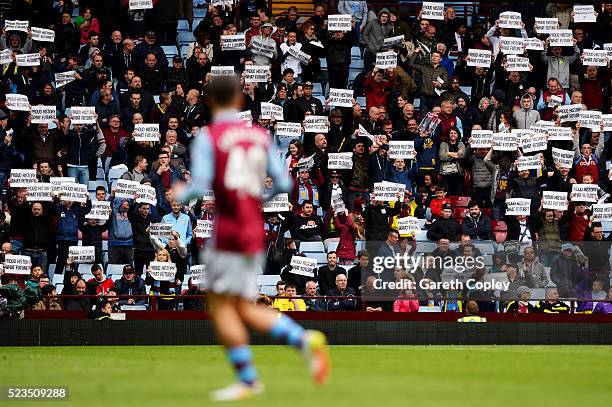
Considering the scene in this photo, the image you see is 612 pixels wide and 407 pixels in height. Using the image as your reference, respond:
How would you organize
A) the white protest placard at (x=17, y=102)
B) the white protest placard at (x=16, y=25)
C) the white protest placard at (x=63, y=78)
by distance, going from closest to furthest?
the white protest placard at (x=17, y=102) → the white protest placard at (x=63, y=78) → the white protest placard at (x=16, y=25)

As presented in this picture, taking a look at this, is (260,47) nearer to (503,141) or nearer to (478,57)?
(478,57)

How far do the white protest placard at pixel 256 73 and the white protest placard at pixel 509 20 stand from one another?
591 cm

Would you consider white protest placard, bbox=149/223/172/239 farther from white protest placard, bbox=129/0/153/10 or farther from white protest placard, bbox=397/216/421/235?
white protest placard, bbox=129/0/153/10

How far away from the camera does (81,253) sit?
23484mm

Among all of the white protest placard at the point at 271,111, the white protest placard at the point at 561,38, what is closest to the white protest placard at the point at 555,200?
the white protest placard at the point at 561,38

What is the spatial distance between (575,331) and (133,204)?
8985mm

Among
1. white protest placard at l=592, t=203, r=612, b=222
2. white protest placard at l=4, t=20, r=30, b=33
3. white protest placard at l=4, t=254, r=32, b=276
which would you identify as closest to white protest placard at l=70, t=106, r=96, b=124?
white protest placard at l=4, t=20, r=30, b=33

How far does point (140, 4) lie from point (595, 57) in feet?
35.3

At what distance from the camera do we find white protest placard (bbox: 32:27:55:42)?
27750 millimetres

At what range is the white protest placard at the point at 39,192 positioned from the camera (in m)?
24.1

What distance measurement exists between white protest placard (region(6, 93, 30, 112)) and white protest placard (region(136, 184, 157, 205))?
394 cm

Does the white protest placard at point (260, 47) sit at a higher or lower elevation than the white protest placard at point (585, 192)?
higher

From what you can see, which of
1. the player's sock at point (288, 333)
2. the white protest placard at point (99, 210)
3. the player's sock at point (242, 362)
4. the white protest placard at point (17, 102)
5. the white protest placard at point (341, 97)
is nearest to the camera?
the player's sock at point (242, 362)

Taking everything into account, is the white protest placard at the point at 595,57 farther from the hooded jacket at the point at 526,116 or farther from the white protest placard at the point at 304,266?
the white protest placard at the point at 304,266
